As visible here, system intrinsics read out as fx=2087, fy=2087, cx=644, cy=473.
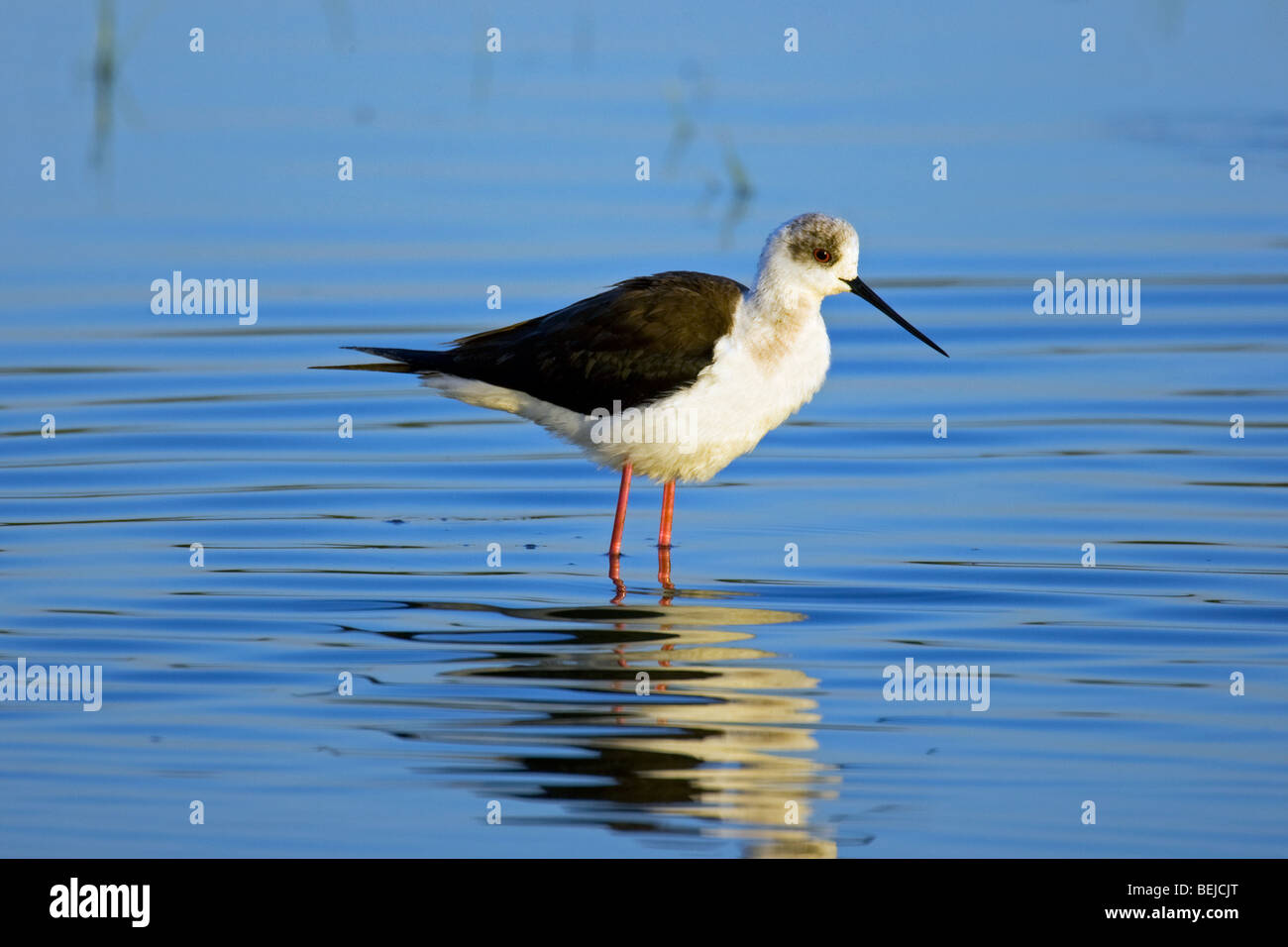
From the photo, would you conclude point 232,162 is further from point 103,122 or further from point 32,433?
point 32,433

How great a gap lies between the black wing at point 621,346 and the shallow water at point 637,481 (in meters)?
0.80

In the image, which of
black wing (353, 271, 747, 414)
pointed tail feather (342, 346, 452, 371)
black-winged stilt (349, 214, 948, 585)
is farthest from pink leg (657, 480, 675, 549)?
pointed tail feather (342, 346, 452, 371)

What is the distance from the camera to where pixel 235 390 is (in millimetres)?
13016

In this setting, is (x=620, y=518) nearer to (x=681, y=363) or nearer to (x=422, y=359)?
(x=681, y=363)

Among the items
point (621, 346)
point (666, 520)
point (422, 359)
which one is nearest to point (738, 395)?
point (621, 346)

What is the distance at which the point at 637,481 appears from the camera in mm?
12211

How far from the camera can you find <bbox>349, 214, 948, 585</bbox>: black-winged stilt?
32.5 feet

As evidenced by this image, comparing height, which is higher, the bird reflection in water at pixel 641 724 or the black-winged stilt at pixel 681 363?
the black-winged stilt at pixel 681 363

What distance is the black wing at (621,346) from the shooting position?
9.91 m

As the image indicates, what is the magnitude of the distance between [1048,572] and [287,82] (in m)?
11.7

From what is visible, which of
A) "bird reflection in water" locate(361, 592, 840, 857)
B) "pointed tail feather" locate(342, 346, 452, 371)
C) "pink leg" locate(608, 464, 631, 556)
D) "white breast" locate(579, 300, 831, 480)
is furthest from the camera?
"pointed tail feather" locate(342, 346, 452, 371)

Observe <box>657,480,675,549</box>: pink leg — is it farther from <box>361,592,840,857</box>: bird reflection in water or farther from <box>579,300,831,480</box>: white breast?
<box>361,592,840,857</box>: bird reflection in water

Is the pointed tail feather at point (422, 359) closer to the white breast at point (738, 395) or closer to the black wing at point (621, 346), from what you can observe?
the black wing at point (621, 346)

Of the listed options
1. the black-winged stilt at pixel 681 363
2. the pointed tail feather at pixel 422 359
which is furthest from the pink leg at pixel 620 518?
the pointed tail feather at pixel 422 359
